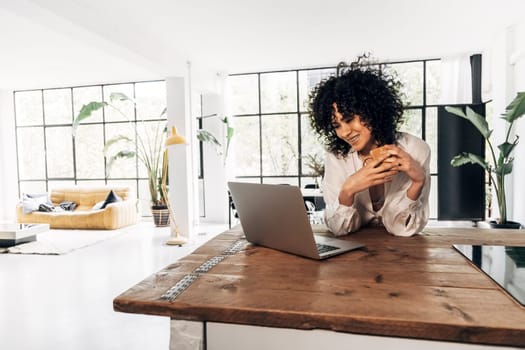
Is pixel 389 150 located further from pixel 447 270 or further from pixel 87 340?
pixel 87 340

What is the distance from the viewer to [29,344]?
236 centimetres

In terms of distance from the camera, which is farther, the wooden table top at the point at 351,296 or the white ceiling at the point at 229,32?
the white ceiling at the point at 229,32

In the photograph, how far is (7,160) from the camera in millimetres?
8133

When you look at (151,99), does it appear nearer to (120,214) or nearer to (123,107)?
(123,107)

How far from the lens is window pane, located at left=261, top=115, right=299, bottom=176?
279 inches

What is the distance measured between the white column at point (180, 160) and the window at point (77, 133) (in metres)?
2.15

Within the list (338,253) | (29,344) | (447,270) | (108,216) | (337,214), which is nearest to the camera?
(447,270)

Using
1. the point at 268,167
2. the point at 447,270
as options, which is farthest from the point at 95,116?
the point at 447,270

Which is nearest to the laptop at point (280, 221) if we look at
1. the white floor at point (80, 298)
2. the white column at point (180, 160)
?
the white floor at point (80, 298)

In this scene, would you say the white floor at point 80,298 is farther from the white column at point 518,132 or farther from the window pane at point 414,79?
the window pane at point 414,79

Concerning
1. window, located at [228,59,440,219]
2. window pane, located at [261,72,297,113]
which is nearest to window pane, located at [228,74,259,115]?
window, located at [228,59,440,219]

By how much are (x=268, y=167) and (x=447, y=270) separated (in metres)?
6.33

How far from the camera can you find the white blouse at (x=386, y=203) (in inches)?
53.1

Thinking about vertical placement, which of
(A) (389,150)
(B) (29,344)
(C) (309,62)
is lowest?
(B) (29,344)
